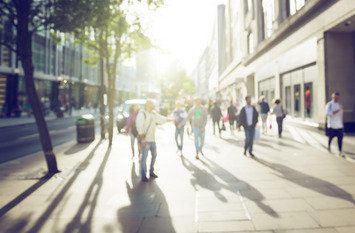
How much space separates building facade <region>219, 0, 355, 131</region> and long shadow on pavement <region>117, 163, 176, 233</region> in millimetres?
9625

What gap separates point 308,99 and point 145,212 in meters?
13.0

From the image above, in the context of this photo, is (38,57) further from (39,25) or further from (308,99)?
(308,99)

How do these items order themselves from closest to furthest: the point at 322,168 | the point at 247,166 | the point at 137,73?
the point at 322,168
the point at 247,166
the point at 137,73

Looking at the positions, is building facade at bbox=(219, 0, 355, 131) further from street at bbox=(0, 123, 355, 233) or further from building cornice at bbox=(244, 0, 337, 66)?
street at bbox=(0, 123, 355, 233)

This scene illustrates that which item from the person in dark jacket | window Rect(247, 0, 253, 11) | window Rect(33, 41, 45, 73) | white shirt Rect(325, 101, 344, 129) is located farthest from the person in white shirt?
window Rect(33, 41, 45, 73)

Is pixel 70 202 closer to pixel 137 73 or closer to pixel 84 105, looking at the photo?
pixel 84 105

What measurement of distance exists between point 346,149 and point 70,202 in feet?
26.4

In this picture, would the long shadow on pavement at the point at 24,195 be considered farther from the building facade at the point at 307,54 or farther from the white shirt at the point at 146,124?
the building facade at the point at 307,54

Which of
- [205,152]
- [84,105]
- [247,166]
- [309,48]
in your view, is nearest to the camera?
[247,166]

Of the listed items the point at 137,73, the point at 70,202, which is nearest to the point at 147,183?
the point at 70,202

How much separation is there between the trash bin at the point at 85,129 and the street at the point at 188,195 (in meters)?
4.08

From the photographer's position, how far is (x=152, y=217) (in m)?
3.96

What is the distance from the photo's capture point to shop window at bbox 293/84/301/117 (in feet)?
52.4

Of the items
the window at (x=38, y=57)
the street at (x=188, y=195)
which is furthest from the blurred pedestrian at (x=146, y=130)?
the window at (x=38, y=57)
